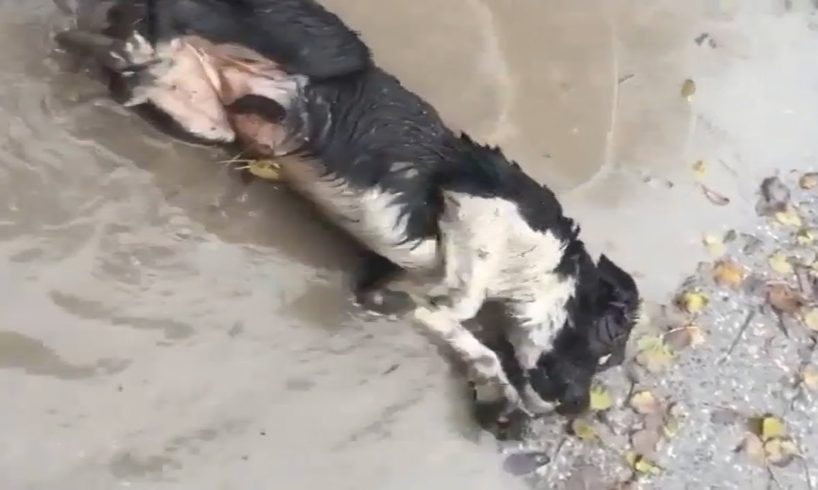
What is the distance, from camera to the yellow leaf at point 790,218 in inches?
105

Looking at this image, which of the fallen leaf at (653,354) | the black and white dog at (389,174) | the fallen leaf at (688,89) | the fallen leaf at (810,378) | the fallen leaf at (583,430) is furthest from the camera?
the fallen leaf at (688,89)

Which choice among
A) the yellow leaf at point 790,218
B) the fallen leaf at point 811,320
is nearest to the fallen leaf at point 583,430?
the fallen leaf at point 811,320

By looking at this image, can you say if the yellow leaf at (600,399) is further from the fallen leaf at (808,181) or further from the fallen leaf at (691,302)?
the fallen leaf at (808,181)

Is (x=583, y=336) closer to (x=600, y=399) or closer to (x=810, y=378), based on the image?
(x=600, y=399)

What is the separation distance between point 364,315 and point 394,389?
18cm

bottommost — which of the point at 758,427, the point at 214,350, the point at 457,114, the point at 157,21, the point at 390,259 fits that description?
the point at 758,427

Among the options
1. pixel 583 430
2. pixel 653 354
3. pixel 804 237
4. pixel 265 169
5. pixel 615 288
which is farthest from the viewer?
pixel 804 237

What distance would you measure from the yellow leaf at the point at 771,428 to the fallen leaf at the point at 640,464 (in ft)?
1.04

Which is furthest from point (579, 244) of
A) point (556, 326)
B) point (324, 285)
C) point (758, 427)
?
point (758, 427)

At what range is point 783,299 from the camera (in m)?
2.59

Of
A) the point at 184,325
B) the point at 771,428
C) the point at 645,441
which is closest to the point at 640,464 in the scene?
the point at 645,441

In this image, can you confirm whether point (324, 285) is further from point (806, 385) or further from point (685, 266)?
point (806, 385)

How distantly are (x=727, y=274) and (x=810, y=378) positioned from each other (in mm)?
338

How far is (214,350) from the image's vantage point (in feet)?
6.63
